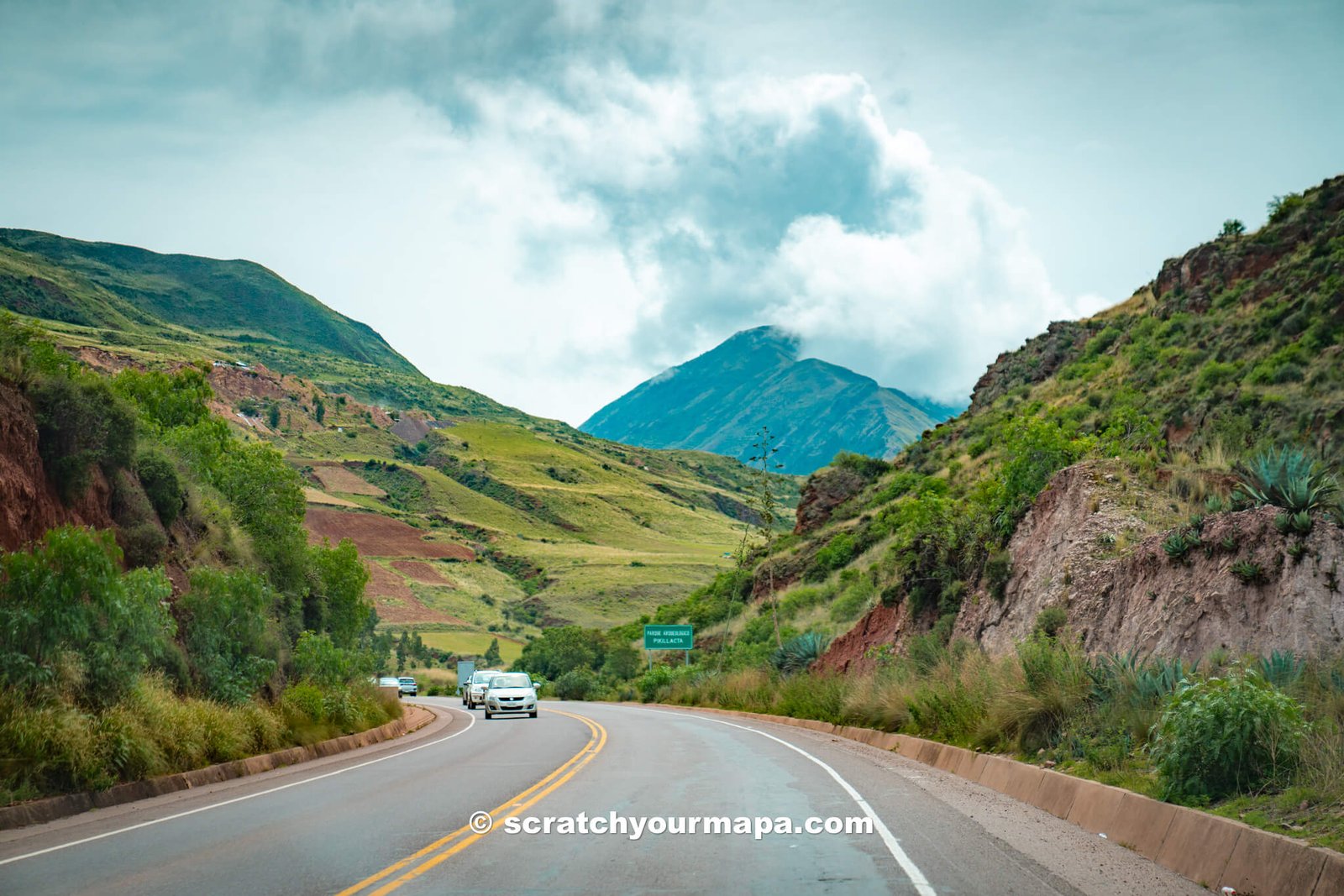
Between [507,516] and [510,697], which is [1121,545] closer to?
[510,697]

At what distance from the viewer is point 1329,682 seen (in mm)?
10945

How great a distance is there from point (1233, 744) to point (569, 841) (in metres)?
5.88

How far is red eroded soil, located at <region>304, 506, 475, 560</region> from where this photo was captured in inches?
4980

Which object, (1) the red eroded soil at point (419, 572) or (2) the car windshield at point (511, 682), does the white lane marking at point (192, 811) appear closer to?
Answer: (2) the car windshield at point (511, 682)

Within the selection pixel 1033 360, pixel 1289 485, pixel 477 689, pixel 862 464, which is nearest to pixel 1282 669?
pixel 1289 485

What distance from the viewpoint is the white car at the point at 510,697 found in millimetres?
39906

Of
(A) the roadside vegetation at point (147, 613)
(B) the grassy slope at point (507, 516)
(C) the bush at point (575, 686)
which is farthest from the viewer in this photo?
(B) the grassy slope at point (507, 516)

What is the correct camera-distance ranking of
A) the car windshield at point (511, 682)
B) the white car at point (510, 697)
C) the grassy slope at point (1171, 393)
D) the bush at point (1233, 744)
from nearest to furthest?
the bush at point (1233, 744) → the grassy slope at point (1171, 393) → the white car at point (510, 697) → the car windshield at point (511, 682)

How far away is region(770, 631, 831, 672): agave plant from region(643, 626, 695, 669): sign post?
74.9ft

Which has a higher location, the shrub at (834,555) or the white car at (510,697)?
the shrub at (834,555)

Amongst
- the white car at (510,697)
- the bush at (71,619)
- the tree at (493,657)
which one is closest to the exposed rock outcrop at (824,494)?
the white car at (510,697)

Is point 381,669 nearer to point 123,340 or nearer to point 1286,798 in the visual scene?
point 1286,798

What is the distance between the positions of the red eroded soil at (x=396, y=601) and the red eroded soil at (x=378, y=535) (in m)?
6.43

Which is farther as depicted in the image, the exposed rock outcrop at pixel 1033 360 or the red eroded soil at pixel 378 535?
the red eroded soil at pixel 378 535
